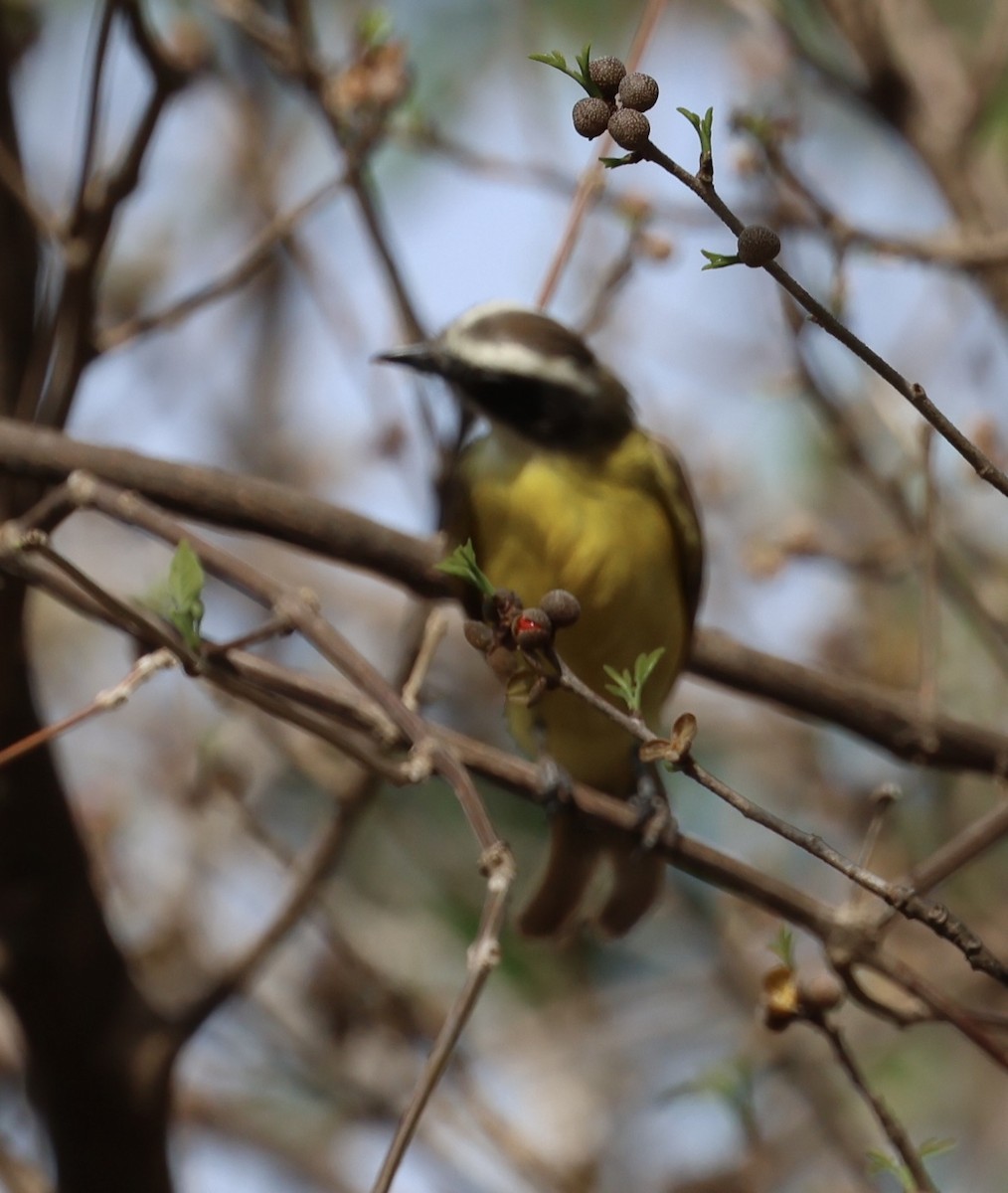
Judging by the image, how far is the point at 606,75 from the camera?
1.18m

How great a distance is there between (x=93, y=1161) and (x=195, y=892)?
4.62 feet

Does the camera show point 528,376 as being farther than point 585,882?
No

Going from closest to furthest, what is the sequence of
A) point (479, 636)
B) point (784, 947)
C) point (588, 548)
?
point (479, 636) → point (784, 947) → point (588, 548)

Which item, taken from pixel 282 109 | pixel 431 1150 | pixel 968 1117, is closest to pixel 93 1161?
pixel 431 1150

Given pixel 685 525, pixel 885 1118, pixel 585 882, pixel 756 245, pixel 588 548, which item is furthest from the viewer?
pixel 585 882

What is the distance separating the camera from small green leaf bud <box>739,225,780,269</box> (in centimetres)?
112

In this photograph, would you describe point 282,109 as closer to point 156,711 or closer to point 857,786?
point 156,711

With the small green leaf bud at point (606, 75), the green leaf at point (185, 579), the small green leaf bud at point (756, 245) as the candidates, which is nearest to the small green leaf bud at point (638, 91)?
the small green leaf bud at point (606, 75)

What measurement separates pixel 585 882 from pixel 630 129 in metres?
2.41

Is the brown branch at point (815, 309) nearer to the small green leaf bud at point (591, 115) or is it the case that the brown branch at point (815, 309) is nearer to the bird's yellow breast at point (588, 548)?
the small green leaf bud at point (591, 115)

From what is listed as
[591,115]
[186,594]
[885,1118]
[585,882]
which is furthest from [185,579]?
[585,882]

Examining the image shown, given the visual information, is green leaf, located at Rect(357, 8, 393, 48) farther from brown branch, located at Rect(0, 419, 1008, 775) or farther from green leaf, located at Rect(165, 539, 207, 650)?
green leaf, located at Rect(165, 539, 207, 650)

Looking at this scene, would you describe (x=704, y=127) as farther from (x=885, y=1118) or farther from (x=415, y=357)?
(x=415, y=357)

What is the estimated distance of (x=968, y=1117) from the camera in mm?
4820
